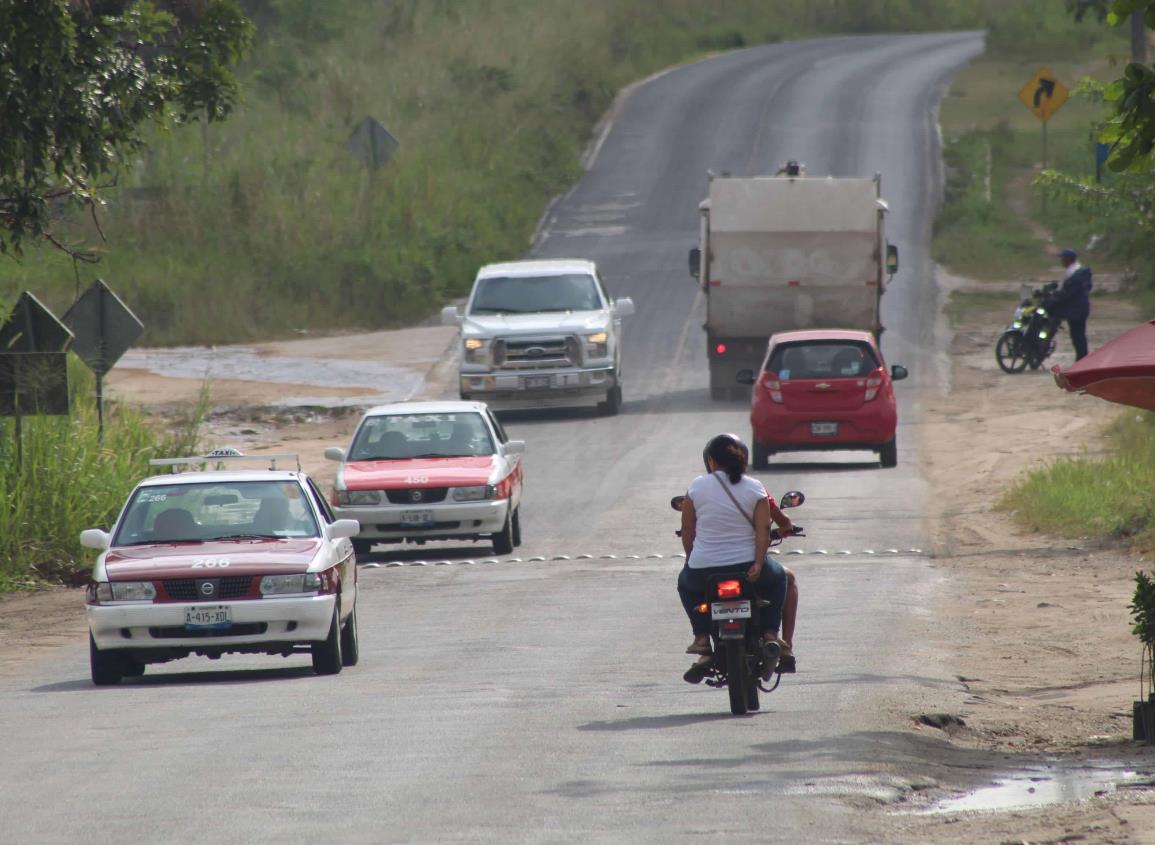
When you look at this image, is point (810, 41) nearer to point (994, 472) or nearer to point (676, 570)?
point (994, 472)

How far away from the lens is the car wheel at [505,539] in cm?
2181

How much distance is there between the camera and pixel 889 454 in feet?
90.5

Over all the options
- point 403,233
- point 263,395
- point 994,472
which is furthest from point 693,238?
point 994,472

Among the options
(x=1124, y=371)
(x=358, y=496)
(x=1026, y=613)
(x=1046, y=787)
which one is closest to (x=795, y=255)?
(x=358, y=496)

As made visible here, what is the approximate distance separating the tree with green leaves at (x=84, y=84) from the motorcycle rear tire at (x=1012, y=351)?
19.4m

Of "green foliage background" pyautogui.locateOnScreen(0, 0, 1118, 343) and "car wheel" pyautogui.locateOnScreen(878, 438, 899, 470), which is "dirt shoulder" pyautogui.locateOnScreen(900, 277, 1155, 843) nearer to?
"car wheel" pyautogui.locateOnScreen(878, 438, 899, 470)

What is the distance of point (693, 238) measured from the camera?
48.3m

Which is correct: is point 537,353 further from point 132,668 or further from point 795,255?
point 132,668

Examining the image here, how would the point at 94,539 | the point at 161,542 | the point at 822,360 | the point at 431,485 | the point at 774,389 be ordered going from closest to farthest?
the point at 94,539, the point at 161,542, the point at 431,485, the point at 774,389, the point at 822,360

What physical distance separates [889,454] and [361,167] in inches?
994

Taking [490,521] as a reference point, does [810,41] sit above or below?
above

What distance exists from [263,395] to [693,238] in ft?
53.7

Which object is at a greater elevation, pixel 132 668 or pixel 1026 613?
pixel 132 668

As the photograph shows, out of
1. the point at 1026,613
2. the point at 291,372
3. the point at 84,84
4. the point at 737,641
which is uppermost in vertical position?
the point at 84,84
